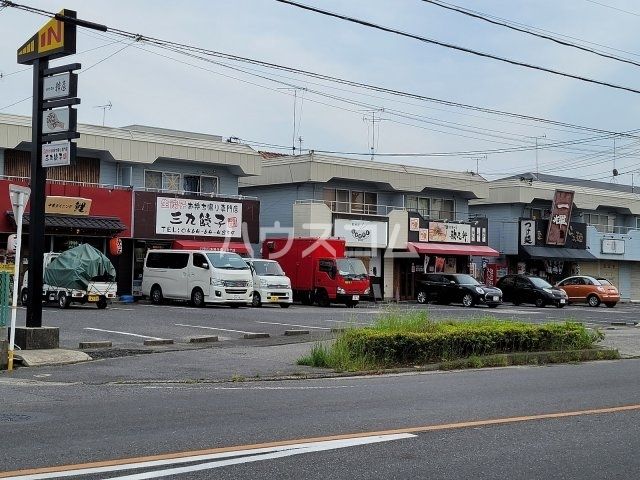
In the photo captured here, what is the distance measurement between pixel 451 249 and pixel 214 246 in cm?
1421

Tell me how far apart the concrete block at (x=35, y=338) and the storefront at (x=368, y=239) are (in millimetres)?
26503

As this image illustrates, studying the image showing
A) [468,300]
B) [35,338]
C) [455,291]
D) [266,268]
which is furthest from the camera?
[455,291]

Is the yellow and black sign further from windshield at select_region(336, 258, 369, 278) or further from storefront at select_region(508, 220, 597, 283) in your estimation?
storefront at select_region(508, 220, 597, 283)

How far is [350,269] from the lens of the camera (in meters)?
36.1

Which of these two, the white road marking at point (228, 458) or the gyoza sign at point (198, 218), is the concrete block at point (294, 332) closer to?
the white road marking at point (228, 458)

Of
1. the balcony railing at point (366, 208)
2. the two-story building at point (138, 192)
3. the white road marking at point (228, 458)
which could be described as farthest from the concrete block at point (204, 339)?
the balcony railing at point (366, 208)

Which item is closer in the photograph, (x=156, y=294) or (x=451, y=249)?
(x=156, y=294)

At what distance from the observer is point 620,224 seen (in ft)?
199

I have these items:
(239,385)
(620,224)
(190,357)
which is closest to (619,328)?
(190,357)

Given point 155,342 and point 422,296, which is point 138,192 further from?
point 155,342

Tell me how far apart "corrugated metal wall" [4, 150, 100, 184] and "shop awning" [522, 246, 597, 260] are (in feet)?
86.5

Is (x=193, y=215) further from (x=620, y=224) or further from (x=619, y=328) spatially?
(x=620, y=224)

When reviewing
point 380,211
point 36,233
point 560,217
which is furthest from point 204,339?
point 560,217

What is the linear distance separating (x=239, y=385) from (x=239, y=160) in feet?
91.3
